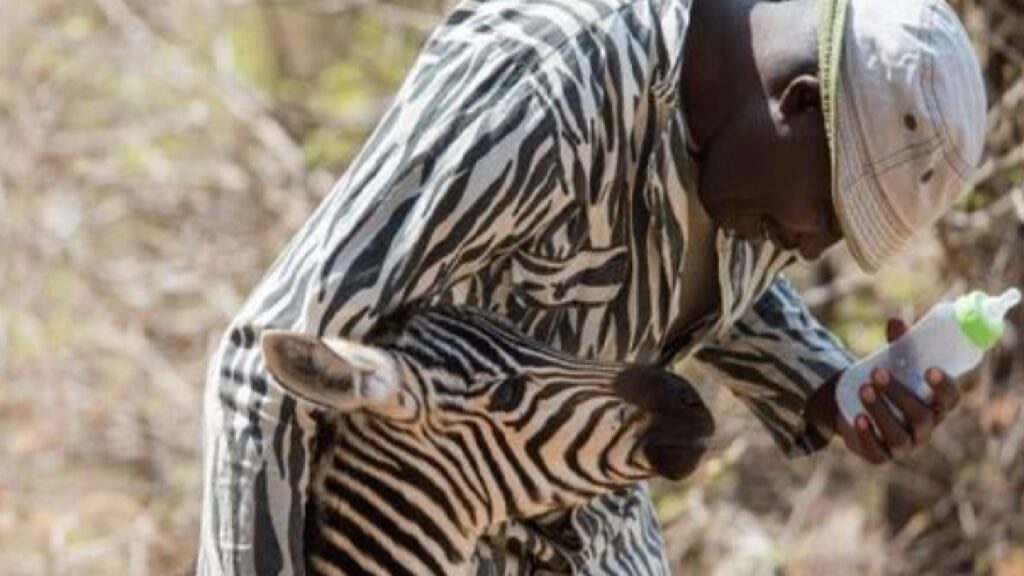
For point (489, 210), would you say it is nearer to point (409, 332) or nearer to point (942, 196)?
point (409, 332)

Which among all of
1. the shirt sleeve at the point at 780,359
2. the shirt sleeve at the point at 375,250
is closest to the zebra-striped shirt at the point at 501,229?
the shirt sleeve at the point at 375,250

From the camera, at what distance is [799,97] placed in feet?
9.13

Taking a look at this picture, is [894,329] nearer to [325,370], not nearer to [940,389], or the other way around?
[940,389]

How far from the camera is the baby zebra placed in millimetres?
2725

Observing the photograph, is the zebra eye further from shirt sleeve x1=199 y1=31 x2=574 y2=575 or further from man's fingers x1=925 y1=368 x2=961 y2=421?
man's fingers x1=925 y1=368 x2=961 y2=421

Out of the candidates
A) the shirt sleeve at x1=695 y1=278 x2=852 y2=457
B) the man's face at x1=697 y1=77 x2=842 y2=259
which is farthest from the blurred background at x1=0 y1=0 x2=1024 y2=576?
the man's face at x1=697 y1=77 x2=842 y2=259

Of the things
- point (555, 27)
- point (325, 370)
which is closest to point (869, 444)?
point (555, 27)

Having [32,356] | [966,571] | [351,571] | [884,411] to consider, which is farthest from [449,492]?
[32,356]

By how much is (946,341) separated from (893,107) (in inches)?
13.9

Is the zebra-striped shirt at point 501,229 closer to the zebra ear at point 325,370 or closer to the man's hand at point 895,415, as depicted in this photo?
the zebra ear at point 325,370

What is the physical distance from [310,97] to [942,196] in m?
4.10

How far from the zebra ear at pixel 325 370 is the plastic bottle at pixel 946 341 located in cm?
66

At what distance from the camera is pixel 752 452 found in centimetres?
596

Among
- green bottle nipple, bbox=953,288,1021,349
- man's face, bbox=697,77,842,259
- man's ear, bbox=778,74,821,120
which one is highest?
man's ear, bbox=778,74,821,120
